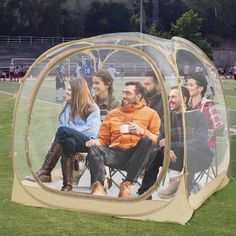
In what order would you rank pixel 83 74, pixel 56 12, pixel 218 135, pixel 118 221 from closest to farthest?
pixel 118 221 → pixel 83 74 → pixel 218 135 → pixel 56 12

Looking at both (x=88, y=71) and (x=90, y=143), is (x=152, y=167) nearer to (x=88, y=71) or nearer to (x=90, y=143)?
(x=90, y=143)

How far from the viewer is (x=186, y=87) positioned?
7.49 metres

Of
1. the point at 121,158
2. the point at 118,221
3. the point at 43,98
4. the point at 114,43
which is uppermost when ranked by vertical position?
the point at 114,43

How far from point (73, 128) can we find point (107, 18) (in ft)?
210

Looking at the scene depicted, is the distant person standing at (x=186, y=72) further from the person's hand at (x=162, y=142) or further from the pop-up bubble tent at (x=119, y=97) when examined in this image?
the person's hand at (x=162, y=142)

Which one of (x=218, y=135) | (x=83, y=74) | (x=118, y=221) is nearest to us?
(x=118, y=221)

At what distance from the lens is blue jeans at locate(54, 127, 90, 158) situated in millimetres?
7562

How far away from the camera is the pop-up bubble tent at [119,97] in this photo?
717cm

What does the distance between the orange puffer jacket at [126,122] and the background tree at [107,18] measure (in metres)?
63.1

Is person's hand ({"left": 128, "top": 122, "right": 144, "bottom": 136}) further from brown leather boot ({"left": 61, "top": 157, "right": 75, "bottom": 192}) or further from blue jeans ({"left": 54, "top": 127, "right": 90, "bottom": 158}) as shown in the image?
brown leather boot ({"left": 61, "top": 157, "right": 75, "bottom": 192})

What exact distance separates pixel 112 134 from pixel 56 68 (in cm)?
128

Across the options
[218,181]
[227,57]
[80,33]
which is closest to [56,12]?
[80,33]

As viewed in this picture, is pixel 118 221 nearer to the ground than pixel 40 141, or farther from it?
nearer to the ground

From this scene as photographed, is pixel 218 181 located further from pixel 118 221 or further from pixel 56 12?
pixel 56 12
